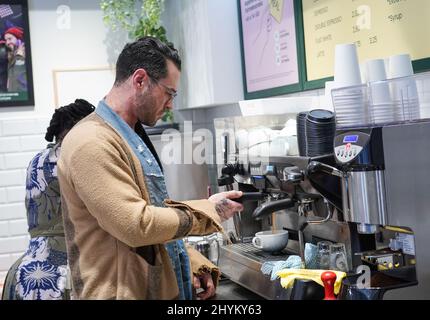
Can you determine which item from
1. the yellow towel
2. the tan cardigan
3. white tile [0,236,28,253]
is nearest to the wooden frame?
white tile [0,236,28,253]

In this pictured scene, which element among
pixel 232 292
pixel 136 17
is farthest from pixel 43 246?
pixel 136 17

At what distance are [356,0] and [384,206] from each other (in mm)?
1036

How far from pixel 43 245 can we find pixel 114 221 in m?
1.07

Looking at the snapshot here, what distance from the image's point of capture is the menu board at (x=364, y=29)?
5.77ft

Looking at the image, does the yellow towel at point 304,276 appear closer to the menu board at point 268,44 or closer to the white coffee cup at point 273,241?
the white coffee cup at point 273,241

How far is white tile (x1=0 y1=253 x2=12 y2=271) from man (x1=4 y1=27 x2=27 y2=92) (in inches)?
40.6

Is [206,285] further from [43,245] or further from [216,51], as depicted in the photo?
[216,51]

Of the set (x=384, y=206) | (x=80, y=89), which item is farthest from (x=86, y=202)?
(x=80, y=89)

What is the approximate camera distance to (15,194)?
3.60 metres

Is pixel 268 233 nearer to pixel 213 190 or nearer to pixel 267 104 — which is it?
pixel 267 104

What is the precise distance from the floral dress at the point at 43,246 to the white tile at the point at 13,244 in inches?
55.8

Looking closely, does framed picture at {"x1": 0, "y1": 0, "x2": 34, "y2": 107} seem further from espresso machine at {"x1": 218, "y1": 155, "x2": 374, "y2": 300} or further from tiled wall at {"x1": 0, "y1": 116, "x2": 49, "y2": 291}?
espresso machine at {"x1": 218, "y1": 155, "x2": 374, "y2": 300}

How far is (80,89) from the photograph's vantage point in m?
3.71

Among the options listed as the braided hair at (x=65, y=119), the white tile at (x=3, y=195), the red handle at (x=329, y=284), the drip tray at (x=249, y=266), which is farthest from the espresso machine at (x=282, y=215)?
the white tile at (x=3, y=195)
